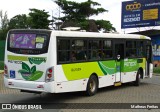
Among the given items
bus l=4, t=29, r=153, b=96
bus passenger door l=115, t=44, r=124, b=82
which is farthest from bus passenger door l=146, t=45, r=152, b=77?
bus l=4, t=29, r=153, b=96

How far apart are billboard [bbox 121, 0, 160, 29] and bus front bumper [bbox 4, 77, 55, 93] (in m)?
30.7

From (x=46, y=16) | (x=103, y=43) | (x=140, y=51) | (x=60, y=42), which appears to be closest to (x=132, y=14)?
(x=46, y=16)

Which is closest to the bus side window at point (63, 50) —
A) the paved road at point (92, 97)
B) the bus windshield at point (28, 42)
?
the bus windshield at point (28, 42)

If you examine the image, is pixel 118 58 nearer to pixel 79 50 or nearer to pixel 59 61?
pixel 79 50

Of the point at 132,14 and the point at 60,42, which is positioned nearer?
the point at 60,42

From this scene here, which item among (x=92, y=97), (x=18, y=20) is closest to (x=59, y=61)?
(x=92, y=97)

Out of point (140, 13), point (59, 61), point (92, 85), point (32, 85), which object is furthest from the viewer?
point (140, 13)

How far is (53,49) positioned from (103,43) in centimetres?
387

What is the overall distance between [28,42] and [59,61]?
1.23m

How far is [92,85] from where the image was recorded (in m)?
15.1

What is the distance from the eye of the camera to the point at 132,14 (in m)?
44.6

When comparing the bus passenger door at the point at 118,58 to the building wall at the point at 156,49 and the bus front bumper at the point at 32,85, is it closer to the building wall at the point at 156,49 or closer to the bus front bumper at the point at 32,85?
the bus front bumper at the point at 32,85

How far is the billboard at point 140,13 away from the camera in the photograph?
41859 mm

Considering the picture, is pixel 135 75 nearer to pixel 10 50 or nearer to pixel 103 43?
pixel 103 43
